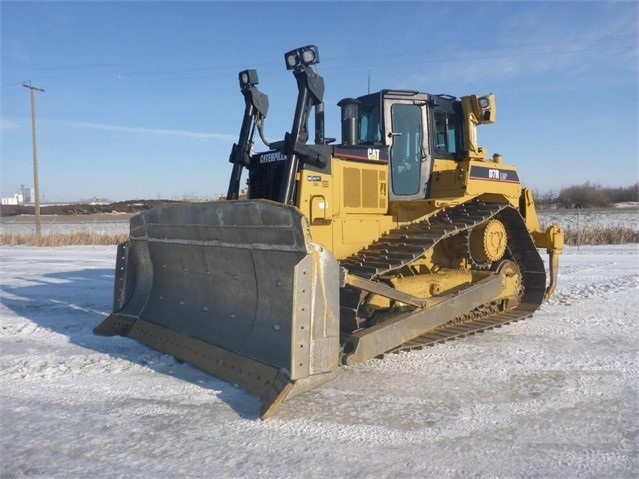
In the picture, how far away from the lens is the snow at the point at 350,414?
11.0 feet

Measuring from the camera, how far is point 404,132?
6.79 metres

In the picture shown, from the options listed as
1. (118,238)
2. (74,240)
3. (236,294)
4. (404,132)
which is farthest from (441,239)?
(74,240)

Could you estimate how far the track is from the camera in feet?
18.7

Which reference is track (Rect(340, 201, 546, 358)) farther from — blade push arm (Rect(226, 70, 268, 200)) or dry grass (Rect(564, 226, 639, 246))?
dry grass (Rect(564, 226, 639, 246))

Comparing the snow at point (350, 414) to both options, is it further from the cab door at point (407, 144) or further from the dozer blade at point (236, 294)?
the cab door at point (407, 144)

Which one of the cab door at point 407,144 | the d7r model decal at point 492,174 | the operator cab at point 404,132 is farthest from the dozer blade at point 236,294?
the d7r model decal at point 492,174

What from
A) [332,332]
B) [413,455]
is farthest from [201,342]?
[413,455]

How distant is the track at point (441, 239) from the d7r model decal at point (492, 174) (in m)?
0.36

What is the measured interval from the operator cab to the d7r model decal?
1.46ft

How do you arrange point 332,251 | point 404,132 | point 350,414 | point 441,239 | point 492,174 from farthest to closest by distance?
point 492,174, point 404,132, point 441,239, point 332,251, point 350,414

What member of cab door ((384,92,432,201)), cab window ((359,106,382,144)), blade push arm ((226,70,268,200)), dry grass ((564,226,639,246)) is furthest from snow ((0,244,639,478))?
dry grass ((564,226,639,246))

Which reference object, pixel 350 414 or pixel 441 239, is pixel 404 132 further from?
pixel 350 414

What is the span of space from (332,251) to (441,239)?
3.99 feet

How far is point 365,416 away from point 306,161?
9.13ft
